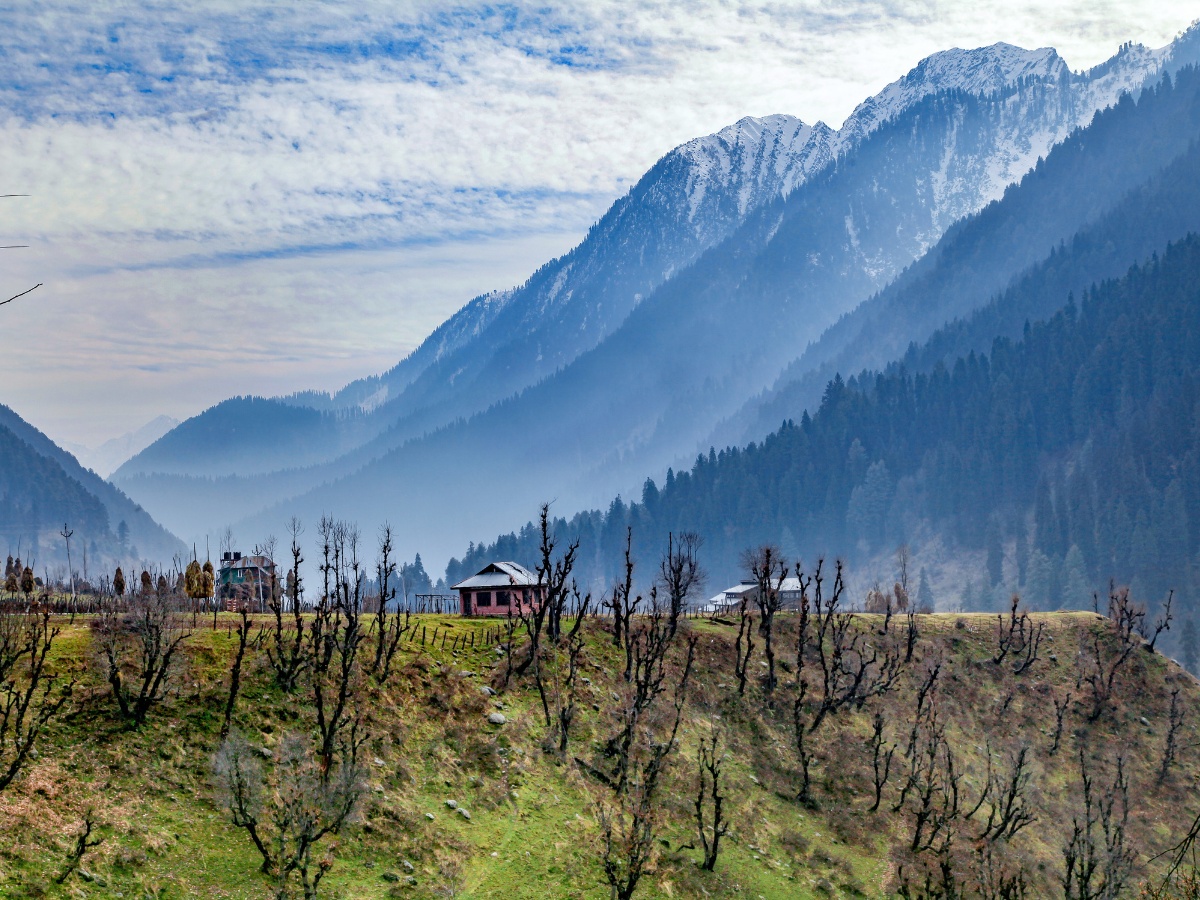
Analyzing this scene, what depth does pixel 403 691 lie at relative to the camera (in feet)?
240

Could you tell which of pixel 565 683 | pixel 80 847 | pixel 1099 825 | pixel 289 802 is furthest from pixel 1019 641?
pixel 80 847

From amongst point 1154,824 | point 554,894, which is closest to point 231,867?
point 554,894

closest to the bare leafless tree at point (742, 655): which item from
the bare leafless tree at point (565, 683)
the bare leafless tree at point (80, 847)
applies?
the bare leafless tree at point (565, 683)

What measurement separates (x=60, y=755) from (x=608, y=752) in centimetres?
3582

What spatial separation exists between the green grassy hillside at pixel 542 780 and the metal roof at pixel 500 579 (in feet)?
34.7

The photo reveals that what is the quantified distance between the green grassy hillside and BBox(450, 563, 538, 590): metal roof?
10586 millimetres

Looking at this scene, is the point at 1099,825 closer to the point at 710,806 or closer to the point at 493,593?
the point at 710,806

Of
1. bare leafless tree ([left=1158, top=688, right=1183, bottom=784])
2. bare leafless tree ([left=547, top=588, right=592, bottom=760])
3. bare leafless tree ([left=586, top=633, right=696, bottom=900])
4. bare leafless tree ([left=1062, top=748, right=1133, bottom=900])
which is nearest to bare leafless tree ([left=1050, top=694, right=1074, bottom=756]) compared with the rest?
bare leafless tree ([left=1062, top=748, right=1133, bottom=900])

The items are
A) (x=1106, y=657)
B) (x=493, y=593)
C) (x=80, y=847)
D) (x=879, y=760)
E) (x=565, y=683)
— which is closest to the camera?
(x=80, y=847)

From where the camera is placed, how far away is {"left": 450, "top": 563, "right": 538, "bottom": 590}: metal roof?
11050 centimetres

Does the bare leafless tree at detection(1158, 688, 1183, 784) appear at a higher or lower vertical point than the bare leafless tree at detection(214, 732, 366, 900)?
lower

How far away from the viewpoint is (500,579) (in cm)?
11175

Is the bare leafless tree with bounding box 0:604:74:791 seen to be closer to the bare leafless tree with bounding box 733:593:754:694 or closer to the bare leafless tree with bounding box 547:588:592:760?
the bare leafless tree with bounding box 547:588:592:760

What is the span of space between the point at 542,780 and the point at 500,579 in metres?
43.6
